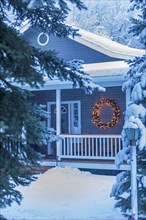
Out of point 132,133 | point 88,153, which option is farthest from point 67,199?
point 88,153

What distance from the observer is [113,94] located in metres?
15.4

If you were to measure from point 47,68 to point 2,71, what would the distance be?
100cm

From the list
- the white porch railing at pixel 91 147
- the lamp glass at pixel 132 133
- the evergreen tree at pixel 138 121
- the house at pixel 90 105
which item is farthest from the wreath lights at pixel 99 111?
the lamp glass at pixel 132 133

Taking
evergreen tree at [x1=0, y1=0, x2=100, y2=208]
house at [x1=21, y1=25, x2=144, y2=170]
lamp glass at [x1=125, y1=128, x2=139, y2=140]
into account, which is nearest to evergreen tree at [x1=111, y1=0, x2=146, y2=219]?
lamp glass at [x1=125, y1=128, x2=139, y2=140]

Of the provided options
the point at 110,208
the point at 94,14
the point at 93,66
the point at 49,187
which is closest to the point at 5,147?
the point at 110,208

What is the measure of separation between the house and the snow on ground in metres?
1.18

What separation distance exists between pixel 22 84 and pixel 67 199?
4916 millimetres

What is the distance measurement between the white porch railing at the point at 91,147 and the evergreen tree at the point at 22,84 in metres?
7.14

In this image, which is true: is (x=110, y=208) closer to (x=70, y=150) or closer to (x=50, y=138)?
(x=50, y=138)

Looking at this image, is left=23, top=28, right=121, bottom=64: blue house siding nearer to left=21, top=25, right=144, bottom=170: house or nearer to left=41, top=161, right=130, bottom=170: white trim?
left=21, top=25, right=144, bottom=170: house

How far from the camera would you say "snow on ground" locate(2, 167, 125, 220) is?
8023mm

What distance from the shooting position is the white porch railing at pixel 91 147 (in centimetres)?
1330

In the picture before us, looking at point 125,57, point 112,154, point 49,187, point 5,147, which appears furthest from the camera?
point 125,57

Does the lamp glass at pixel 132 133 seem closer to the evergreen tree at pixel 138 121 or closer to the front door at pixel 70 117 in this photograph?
the evergreen tree at pixel 138 121
